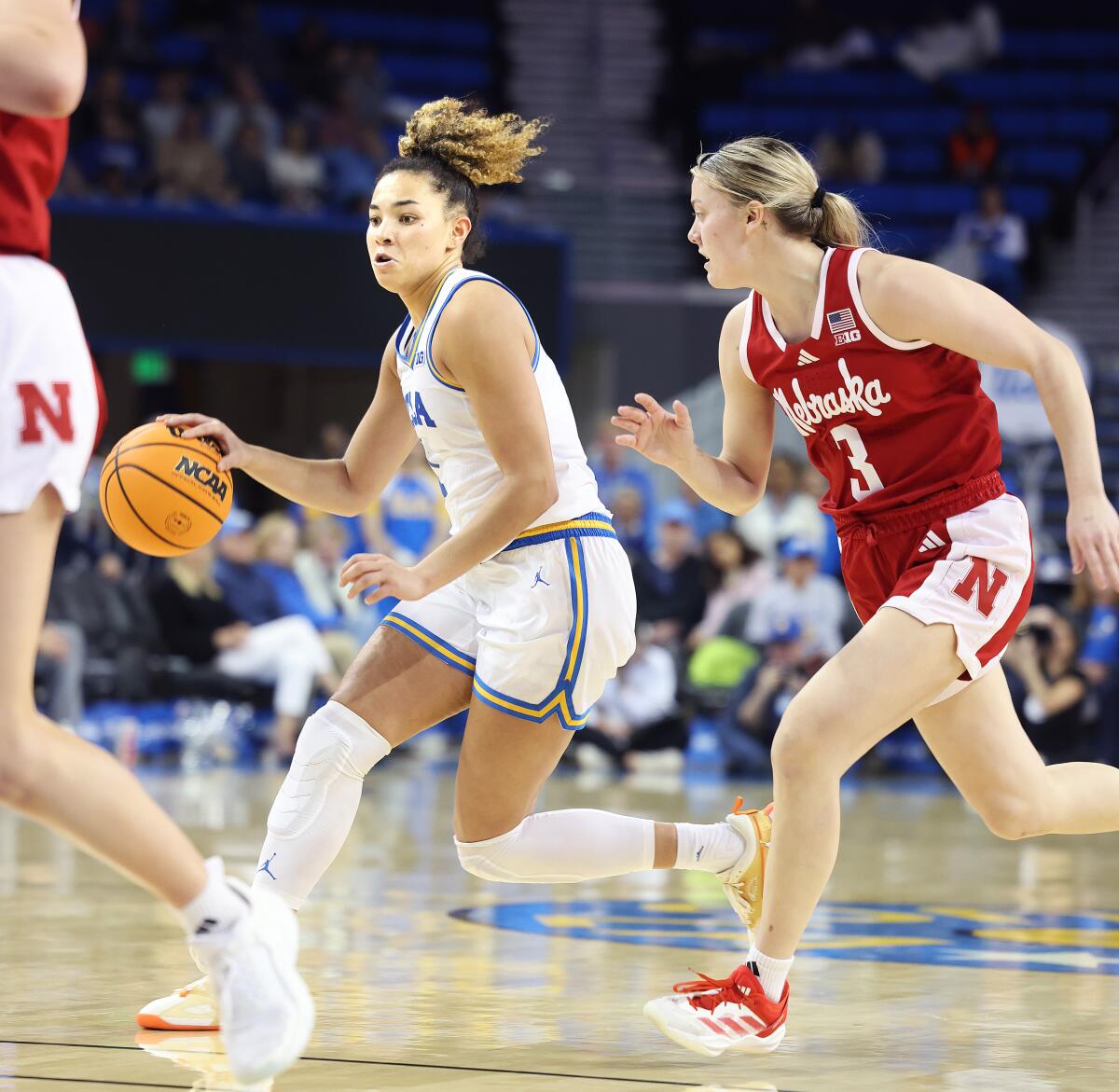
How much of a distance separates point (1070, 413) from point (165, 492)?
1.88 m

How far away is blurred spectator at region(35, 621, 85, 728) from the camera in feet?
34.8

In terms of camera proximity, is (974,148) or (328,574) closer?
(328,574)

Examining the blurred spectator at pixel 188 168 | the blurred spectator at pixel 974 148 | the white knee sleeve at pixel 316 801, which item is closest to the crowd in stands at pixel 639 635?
the blurred spectator at pixel 188 168

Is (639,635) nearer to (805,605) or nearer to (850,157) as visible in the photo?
(805,605)

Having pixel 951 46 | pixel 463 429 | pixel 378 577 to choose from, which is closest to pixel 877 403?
pixel 463 429

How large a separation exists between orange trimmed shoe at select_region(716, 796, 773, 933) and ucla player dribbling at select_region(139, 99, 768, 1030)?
0.35 feet

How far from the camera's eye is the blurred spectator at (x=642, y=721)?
36.4ft

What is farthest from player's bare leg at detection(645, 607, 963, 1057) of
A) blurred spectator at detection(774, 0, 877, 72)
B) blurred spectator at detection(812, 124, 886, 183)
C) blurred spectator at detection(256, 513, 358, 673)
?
blurred spectator at detection(774, 0, 877, 72)

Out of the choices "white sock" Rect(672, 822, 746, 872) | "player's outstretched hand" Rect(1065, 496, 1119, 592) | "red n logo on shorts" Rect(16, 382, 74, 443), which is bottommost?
"white sock" Rect(672, 822, 746, 872)

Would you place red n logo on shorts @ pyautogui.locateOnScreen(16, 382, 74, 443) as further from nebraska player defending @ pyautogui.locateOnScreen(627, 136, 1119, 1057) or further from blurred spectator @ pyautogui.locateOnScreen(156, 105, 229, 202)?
blurred spectator @ pyautogui.locateOnScreen(156, 105, 229, 202)

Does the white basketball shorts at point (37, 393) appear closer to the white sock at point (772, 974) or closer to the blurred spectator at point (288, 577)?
the white sock at point (772, 974)

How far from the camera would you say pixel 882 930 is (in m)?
5.41

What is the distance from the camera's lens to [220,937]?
3035 mm

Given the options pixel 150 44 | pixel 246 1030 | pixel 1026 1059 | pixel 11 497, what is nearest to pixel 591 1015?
pixel 1026 1059
